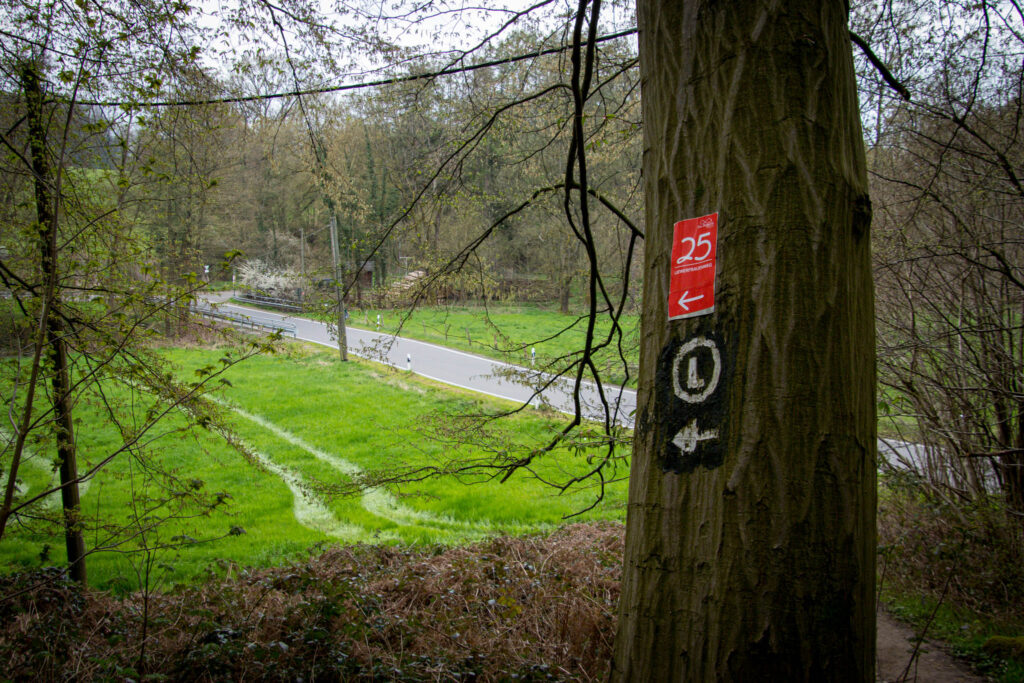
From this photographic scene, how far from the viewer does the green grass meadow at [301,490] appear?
477 cm

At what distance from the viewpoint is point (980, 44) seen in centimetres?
449

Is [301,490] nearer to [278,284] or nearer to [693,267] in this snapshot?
[278,284]

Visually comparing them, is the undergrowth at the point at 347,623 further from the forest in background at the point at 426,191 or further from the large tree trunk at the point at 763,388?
the large tree trunk at the point at 763,388

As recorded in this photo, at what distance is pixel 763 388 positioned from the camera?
4.57 ft

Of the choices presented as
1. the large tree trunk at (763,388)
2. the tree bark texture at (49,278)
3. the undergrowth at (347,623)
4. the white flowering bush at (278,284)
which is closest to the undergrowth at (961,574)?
the undergrowth at (347,623)

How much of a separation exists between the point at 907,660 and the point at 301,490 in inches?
200

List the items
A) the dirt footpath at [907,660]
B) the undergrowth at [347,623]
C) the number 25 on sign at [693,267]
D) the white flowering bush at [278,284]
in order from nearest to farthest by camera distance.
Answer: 1. the number 25 on sign at [693,267]
2. the undergrowth at [347,623]
3. the dirt footpath at [907,660]
4. the white flowering bush at [278,284]

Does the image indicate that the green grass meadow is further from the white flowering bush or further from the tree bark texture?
the white flowering bush

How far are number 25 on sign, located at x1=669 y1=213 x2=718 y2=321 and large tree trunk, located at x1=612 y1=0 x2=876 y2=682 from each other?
0.07 feet

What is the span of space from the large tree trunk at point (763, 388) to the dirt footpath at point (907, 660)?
333 centimetres

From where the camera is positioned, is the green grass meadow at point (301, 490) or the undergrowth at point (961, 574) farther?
the green grass meadow at point (301, 490)

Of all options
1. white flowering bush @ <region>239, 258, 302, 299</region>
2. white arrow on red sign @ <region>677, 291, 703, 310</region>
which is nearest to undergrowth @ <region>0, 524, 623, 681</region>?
white arrow on red sign @ <region>677, 291, 703, 310</region>

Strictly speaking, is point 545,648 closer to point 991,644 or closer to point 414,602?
point 414,602

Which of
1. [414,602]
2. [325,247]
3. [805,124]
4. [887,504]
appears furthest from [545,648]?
[325,247]
